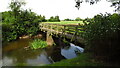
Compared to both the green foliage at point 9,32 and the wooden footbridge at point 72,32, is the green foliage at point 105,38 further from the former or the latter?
the green foliage at point 9,32

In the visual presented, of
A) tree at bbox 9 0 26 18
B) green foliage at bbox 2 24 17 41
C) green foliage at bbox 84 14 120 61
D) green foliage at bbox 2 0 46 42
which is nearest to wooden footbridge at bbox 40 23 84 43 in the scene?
green foliage at bbox 84 14 120 61

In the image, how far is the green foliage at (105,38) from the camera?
6074 mm

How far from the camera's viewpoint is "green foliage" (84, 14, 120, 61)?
6.07 meters

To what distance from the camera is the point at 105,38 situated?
6465mm

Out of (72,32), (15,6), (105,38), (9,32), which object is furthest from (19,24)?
(105,38)

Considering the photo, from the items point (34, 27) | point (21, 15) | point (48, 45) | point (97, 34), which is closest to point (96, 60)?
point (97, 34)

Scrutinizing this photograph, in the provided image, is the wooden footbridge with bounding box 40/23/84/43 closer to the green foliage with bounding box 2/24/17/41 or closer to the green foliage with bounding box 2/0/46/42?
the green foliage with bounding box 2/24/17/41

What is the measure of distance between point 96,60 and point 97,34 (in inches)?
70.0

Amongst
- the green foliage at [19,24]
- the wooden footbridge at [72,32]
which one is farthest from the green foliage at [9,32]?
the wooden footbridge at [72,32]

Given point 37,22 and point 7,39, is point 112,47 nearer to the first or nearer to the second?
point 7,39

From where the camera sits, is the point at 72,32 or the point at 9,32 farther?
the point at 9,32

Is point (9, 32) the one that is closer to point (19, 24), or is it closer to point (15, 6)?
point (19, 24)

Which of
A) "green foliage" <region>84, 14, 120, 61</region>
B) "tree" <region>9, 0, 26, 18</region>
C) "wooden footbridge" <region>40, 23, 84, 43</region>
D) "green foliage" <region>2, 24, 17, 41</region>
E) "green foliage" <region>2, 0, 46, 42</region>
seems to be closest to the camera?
"green foliage" <region>84, 14, 120, 61</region>

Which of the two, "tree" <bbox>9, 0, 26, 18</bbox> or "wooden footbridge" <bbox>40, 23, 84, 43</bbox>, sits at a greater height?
"tree" <bbox>9, 0, 26, 18</bbox>
